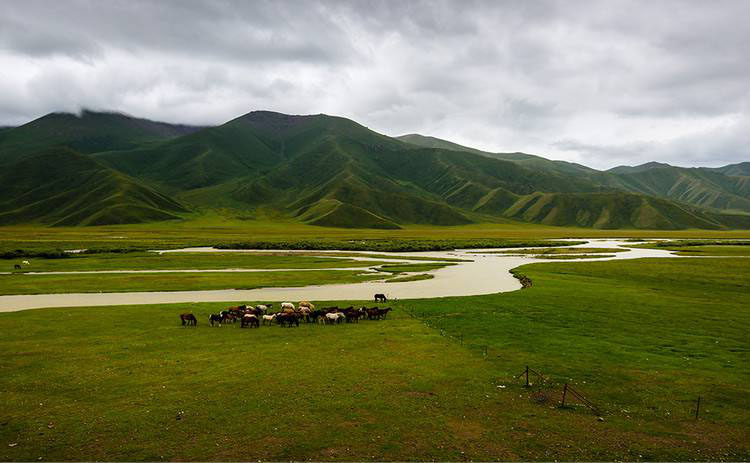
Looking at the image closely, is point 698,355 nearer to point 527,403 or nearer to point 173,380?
point 527,403

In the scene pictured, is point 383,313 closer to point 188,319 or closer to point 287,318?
point 287,318

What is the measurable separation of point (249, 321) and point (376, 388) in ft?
55.1

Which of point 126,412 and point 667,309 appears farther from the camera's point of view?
point 667,309

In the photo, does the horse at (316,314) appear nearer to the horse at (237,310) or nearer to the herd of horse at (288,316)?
the herd of horse at (288,316)

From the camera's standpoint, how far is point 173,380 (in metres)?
19.5

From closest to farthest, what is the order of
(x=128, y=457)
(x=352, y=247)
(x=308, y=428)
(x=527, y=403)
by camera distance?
(x=128, y=457) < (x=308, y=428) < (x=527, y=403) < (x=352, y=247)

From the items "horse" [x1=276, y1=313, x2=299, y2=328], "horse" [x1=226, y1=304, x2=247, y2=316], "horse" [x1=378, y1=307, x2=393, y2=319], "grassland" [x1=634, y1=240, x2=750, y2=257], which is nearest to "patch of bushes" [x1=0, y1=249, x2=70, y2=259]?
"horse" [x1=226, y1=304, x2=247, y2=316]

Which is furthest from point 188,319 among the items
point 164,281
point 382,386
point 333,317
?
point 164,281

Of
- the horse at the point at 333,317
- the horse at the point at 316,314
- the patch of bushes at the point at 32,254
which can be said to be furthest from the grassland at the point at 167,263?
the horse at the point at 333,317

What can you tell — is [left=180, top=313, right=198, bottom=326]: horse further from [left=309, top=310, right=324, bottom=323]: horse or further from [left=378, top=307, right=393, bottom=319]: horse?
[left=378, top=307, right=393, bottom=319]: horse

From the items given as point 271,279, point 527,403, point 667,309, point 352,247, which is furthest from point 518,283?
point 352,247

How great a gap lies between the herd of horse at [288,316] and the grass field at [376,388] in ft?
4.16

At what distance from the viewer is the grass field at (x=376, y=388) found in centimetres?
1370

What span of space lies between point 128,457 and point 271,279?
5106cm
